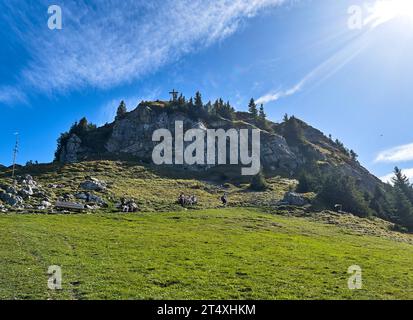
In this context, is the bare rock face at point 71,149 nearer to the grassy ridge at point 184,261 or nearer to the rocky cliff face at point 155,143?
the rocky cliff face at point 155,143

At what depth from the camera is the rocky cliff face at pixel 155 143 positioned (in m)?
151

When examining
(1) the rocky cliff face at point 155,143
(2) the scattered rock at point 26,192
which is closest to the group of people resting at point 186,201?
(2) the scattered rock at point 26,192

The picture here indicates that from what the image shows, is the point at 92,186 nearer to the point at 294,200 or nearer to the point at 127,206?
the point at 127,206

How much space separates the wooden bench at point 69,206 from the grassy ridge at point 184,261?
22.1ft

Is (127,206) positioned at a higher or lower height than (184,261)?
higher

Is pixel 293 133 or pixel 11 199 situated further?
pixel 293 133

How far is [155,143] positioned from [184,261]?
12722 cm

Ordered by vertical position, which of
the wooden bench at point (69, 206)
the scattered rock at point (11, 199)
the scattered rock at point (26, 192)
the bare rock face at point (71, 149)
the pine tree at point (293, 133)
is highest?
the pine tree at point (293, 133)

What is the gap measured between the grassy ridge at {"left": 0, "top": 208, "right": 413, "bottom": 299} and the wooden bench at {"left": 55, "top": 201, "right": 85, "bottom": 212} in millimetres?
6734

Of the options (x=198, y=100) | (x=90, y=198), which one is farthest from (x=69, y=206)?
(x=198, y=100)

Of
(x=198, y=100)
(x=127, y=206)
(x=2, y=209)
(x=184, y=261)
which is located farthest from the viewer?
(x=198, y=100)

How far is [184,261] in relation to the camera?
3027cm

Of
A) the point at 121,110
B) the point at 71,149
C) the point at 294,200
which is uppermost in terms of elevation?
the point at 121,110
